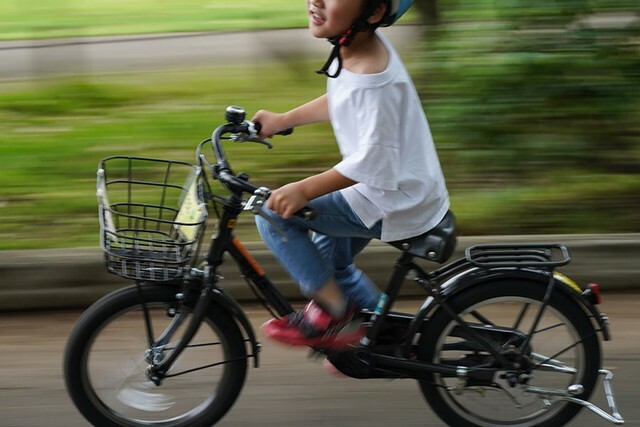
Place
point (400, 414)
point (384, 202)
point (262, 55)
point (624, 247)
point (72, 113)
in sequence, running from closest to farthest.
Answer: point (384, 202) → point (400, 414) → point (624, 247) → point (72, 113) → point (262, 55)

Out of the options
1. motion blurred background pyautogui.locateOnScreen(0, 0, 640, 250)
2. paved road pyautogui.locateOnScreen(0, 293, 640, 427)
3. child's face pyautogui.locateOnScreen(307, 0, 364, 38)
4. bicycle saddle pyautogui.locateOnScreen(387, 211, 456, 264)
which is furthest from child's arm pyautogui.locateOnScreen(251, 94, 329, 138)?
motion blurred background pyautogui.locateOnScreen(0, 0, 640, 250)

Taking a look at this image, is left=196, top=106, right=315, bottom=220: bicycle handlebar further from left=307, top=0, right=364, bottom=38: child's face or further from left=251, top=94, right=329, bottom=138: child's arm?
left=307, top=0, right=364, bottom=38: child's face

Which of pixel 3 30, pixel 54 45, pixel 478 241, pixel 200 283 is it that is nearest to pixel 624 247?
pixel 478 241

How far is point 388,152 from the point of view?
2.95m

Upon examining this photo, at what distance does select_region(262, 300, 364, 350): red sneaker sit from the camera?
3.27 meters

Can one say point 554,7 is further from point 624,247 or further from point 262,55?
point 262,55

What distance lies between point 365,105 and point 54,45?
536 cm

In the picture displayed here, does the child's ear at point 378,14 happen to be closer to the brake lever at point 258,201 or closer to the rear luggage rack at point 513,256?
the brake lever at point 258,201

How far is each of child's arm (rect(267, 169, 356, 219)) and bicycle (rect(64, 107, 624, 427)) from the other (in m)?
0.13

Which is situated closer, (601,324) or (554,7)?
(601,324)

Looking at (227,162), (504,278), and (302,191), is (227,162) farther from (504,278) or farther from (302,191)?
(504,278)

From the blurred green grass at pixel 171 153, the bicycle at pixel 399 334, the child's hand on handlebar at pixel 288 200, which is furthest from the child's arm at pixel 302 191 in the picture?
the blurred green grass at pixel 171 153

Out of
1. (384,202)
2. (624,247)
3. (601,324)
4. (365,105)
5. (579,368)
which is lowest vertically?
(624,247)

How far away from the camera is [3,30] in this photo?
7992 millimetres
